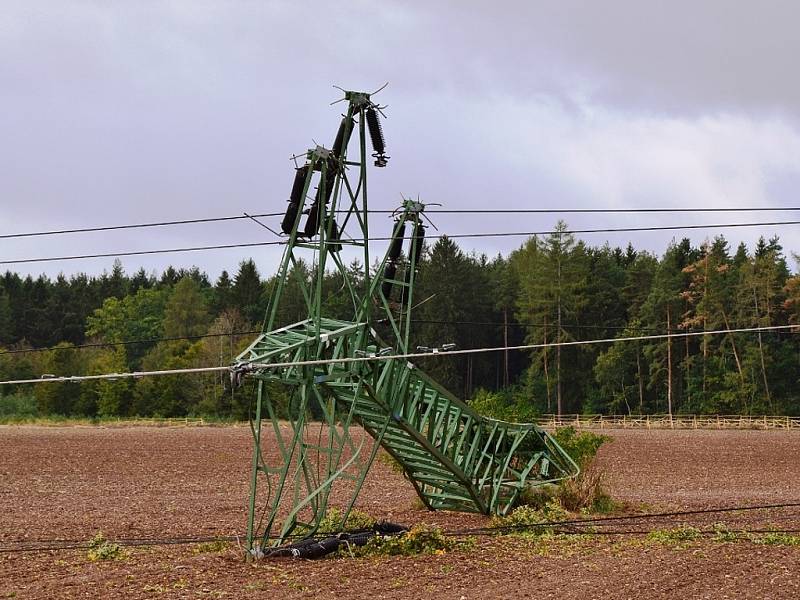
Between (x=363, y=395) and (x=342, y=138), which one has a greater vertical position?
(x=342, y=138)

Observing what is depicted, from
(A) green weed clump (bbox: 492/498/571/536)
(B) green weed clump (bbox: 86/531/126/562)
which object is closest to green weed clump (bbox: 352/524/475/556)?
(A) green weed clump (bbox: 492/498/571/536)

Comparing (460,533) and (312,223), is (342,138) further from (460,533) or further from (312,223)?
(460,533)

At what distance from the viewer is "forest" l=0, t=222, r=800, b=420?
3014 inches

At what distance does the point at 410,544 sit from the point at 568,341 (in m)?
67.8

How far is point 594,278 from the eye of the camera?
84188 mm

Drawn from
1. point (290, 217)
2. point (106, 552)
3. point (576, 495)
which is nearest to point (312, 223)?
point (290, 217)

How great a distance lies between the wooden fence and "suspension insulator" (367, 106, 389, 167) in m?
48.2

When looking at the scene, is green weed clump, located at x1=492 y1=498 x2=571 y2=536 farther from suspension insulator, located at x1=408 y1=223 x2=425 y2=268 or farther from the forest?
the forest

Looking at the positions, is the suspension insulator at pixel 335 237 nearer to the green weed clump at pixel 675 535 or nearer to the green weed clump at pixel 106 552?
the green weed clump at pixel 106 552

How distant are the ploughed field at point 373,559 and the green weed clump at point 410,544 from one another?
435 millimetres

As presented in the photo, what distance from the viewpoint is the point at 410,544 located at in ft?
57.8

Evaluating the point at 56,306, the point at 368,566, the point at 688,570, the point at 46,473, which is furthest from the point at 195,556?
the point at 56,306

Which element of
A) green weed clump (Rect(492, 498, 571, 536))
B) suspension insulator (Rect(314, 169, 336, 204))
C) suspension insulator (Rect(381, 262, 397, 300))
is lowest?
green weed clump (Rect(492, 498, 571, 536))

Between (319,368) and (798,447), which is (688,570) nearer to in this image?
(319,368)
